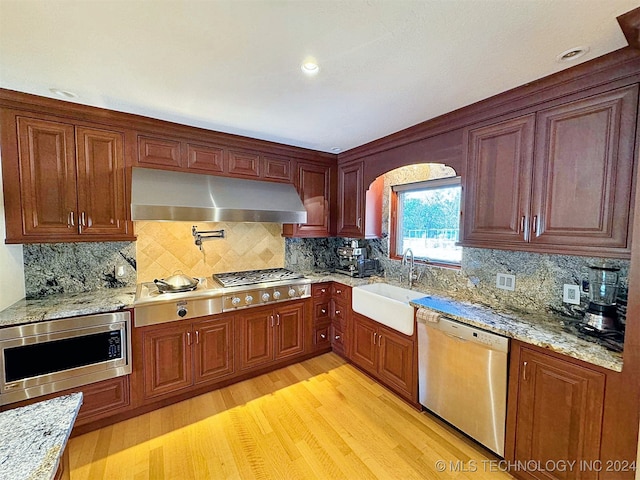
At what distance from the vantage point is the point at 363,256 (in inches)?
135

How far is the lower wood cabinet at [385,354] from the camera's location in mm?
2375

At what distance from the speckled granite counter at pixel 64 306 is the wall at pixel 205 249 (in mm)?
419

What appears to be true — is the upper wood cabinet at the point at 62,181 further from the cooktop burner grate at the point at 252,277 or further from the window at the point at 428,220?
the window at the point at 428,220

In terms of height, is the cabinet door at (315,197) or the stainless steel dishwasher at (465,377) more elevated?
the cabinet door at (315,197)

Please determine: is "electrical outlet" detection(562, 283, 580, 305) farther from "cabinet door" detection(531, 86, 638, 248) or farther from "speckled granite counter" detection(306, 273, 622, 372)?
"cabinet door" detection(531, 86, 638, 248)

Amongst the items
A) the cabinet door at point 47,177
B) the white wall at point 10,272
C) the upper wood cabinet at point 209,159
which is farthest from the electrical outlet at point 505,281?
the white wall at point 10,272

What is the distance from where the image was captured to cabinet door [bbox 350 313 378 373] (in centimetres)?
274

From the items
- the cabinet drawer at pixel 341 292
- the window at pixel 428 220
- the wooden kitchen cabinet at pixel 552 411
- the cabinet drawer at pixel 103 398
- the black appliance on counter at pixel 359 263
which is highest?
the window at pixel 428 220

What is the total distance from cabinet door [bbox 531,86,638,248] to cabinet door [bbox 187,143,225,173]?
8.52ft

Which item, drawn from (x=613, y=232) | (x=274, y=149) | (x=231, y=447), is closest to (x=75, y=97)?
(x=274, y=149)

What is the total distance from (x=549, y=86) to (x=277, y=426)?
2989 mm

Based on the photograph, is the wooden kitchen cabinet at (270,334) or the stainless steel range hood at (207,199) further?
the wooden kitchen cabinet at (270,334)

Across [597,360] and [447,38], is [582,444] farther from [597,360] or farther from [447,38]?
[447,38]

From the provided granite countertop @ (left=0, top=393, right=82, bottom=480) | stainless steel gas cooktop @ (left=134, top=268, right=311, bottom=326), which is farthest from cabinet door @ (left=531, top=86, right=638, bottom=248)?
granite countertop @ (left=0, top=393, right=82, bottom=480)
